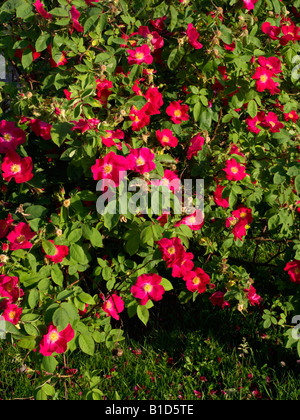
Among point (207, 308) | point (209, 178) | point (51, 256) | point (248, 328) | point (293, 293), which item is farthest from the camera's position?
point (207, 308)

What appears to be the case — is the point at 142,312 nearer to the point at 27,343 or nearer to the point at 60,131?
the point at 27,343

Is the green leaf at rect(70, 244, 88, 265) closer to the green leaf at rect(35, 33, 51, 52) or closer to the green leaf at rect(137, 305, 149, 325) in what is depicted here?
the green leaf at rect(137, 305, 149, 325)

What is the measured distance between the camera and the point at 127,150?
165 cm

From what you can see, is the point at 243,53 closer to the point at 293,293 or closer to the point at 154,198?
the point at 154,198

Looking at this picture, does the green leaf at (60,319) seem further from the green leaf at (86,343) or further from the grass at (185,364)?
the grass at (185,364)

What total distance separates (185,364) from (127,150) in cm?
104

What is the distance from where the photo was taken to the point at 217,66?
5.87 ft

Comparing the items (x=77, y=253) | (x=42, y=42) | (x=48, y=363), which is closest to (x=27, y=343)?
(x=48, y=363)

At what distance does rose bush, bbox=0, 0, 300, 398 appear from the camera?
1558 millimetres

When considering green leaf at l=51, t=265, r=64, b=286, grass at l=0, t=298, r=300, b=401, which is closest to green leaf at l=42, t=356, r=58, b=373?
green leaf at l=51, t=265, r=64, b=286

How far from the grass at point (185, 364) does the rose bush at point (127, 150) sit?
0.76 ft

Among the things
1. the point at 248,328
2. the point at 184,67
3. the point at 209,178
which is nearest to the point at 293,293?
the point at 248,328

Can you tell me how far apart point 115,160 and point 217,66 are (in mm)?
618

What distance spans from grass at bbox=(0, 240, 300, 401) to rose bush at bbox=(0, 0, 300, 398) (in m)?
0.23
